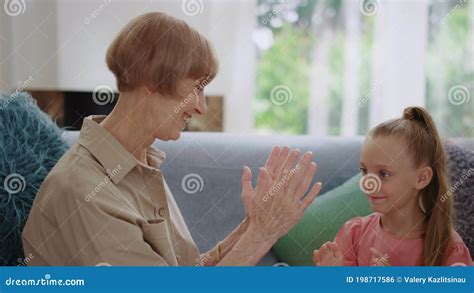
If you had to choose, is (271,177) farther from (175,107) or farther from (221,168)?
(221,168)

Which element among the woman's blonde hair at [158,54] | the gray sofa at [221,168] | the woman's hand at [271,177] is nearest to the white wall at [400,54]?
the gray sofa at [221,168]

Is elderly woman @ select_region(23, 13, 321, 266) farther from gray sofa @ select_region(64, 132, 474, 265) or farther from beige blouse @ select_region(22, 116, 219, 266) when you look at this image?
gray sofa @ select_region(64, 132, 474, 265)

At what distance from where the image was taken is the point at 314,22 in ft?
6.89

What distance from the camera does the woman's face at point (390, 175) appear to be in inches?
42.5

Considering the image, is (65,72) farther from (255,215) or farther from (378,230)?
(378,230)

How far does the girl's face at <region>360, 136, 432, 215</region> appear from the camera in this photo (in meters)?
1.08

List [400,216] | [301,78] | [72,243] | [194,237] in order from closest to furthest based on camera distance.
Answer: [72,243], [400,216], [194,237], [301,78]

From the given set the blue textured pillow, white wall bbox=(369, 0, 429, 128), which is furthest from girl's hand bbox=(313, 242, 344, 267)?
white wall bbox=(369, 0, 429, 128)

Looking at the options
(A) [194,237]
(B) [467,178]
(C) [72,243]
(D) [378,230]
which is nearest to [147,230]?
(C) [72,243]

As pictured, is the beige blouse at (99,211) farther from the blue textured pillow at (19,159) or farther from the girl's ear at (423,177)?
the girl's ear at (423,177)

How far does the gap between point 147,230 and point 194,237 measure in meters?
0.29

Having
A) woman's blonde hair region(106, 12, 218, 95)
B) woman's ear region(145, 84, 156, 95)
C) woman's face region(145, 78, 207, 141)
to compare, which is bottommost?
woman's face region(145, 78, 207, 141)

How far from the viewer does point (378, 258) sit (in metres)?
1.11

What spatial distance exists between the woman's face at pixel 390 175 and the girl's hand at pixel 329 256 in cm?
10
